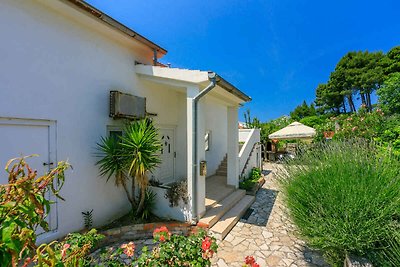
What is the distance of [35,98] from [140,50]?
4.15 m

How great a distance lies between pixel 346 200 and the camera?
3816mm

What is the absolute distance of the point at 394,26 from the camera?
80.0ft

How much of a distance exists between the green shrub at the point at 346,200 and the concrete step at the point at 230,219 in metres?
2.31

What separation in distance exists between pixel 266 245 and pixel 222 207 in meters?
2.14

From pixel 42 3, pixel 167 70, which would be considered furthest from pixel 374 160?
pixel 42 3

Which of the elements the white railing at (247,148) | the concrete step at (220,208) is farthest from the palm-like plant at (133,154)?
the white railing at (247,148)

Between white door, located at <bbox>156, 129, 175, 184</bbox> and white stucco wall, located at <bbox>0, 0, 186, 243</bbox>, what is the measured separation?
2.19 metres

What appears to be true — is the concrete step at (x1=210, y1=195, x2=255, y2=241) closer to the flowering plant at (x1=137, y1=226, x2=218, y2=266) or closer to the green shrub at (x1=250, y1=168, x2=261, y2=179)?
the green shrub at (x1=250, y1=168, x2=261, y2=179)

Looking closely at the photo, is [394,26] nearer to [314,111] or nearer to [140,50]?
[314,111]

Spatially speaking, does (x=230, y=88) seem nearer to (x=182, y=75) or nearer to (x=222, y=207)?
(x=182, y=75)

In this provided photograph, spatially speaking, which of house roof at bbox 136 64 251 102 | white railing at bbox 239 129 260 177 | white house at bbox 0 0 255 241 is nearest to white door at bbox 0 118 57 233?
white house at bbox 0 0 255 241

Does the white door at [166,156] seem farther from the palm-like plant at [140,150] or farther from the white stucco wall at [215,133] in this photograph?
the white stucco wall at [215,133]

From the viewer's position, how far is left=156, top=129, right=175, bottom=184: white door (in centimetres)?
883

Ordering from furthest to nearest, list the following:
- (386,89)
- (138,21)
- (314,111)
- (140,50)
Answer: (314,111)
(386,89)
(138,21)
(140,50)
